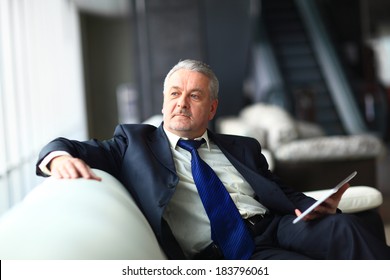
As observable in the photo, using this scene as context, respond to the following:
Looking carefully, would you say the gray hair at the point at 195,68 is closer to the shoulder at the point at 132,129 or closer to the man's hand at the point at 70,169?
the shoulder at the point at 132,129

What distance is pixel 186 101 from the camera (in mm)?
1827

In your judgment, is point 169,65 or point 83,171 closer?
point 83,171

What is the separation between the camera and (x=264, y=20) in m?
10.2

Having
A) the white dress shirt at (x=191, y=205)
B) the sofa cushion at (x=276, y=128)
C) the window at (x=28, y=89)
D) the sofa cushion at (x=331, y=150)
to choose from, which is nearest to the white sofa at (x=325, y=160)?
the sofa cushion at (x=331, y=150)

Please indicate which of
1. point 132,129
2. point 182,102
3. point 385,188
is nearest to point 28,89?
point 132,129

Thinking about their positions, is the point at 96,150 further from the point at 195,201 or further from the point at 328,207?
the point at 328,207

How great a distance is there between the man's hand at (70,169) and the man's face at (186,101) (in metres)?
0.38

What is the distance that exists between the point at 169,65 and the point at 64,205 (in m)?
4.13

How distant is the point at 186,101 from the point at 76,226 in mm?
727

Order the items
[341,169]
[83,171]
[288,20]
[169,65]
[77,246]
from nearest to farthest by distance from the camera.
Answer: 1. [77,246]
2. [83,171]
3. [341,169]
4. [169,65]
5. [288,20]

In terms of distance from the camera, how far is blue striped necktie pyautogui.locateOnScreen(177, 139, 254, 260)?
1.73 metres

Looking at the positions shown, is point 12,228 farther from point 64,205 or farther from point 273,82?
point 273,82
